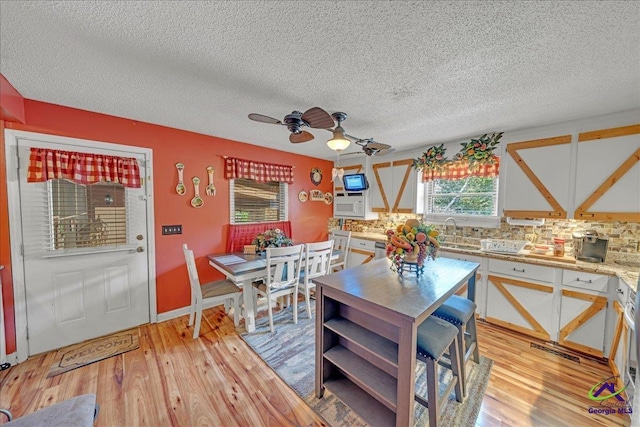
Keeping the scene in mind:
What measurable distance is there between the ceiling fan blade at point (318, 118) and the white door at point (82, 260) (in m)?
2.16

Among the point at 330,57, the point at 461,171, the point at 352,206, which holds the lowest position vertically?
the point at 352,206

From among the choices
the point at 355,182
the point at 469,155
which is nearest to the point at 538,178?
the point at 469,155

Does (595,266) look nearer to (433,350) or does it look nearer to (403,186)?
(433,350)

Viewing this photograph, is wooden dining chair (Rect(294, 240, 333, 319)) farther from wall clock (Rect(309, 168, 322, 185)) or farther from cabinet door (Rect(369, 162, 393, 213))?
wall clock (Rect(309, 168, 322, 185))

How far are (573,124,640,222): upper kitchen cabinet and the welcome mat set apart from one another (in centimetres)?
478

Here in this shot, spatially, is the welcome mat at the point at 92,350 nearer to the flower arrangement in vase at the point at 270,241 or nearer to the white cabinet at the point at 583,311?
the flower arrangement in vase at the point at 270,241

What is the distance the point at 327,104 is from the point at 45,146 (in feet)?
8.66

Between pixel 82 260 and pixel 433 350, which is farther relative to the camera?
pixel 82 260

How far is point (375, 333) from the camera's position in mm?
1538

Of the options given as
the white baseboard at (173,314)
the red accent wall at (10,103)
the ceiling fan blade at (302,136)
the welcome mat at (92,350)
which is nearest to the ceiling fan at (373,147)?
the ceiling fan blade at (302,136)

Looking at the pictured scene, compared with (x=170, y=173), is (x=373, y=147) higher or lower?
higher

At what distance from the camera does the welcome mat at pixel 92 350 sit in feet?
6.93

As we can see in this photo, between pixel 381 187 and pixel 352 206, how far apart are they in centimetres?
66

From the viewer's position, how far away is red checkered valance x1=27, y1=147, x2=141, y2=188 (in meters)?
2.15
